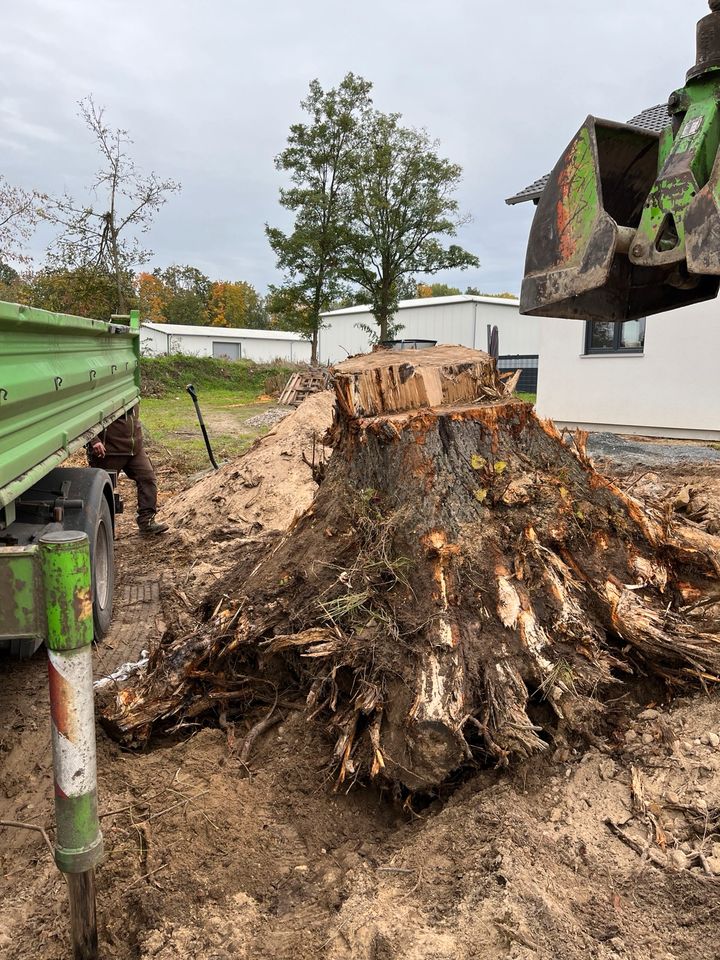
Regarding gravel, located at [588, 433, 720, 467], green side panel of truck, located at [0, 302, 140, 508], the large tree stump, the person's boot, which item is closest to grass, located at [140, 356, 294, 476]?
the person's boot

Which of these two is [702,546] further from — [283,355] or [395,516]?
[283,355]

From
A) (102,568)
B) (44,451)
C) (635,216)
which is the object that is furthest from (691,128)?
(102,568)

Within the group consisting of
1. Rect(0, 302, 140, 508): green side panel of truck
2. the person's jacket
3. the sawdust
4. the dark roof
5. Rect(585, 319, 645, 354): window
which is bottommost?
the sawdust

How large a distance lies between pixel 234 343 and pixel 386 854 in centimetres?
4668

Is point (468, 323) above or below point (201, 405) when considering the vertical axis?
above

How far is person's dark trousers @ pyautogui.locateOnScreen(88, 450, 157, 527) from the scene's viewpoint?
650 cm

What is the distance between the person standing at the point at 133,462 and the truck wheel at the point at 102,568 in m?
1.54

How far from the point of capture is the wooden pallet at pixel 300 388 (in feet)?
68.2

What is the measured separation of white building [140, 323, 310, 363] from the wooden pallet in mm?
22559

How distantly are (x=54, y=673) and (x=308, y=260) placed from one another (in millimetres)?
23605

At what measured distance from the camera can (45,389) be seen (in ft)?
11.9

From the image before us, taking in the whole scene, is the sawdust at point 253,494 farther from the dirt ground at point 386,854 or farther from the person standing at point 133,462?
the dirt ground at point 386,854

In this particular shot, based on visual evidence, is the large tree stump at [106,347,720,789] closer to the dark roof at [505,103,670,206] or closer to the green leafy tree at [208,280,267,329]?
the dark roof at [505,103,670,206]

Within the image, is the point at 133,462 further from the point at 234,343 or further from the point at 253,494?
the point at 234,343
